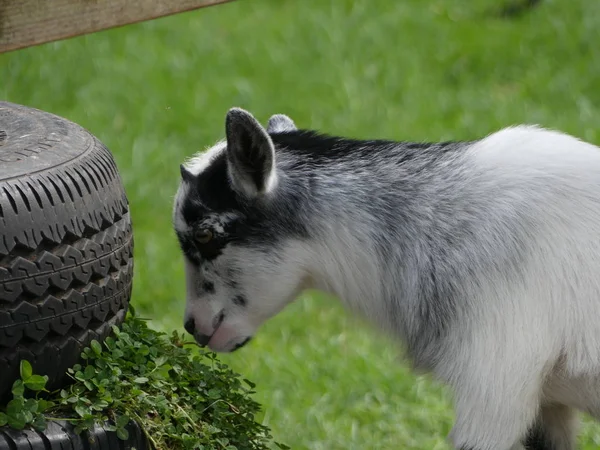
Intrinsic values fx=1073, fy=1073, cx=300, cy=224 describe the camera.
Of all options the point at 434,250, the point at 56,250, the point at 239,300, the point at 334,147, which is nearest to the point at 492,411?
the point at 434,250

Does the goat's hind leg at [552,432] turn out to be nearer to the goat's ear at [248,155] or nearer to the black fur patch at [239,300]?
the black fur patch at [239,300]

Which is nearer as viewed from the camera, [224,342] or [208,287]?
[208,287]

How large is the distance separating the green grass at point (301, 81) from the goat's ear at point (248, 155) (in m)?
2.38

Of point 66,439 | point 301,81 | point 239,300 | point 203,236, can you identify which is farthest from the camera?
point 301,81

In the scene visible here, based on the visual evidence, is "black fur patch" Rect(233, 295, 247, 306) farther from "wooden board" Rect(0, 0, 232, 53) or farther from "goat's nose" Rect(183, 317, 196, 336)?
"wooden board" Rect(0, 0, 232, 53)

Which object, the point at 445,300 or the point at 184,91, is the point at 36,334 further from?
the point at 184,91

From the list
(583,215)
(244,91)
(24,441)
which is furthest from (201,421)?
(244,91)

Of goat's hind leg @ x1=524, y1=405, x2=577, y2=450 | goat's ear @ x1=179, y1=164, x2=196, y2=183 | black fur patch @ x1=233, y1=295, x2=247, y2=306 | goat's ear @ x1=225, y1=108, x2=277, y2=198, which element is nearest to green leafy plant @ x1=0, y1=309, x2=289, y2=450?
black fur patch @ x1=233, y1=295, x2=247, y2=306

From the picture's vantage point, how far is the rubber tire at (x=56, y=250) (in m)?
3.29

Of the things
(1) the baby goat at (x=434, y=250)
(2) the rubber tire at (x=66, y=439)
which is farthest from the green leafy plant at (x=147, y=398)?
(1) the baby goat at (x=434, y=250)

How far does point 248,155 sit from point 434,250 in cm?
71

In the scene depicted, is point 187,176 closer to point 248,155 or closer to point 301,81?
point 248,155

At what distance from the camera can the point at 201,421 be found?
3805mm

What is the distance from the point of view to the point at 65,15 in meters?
4.20
